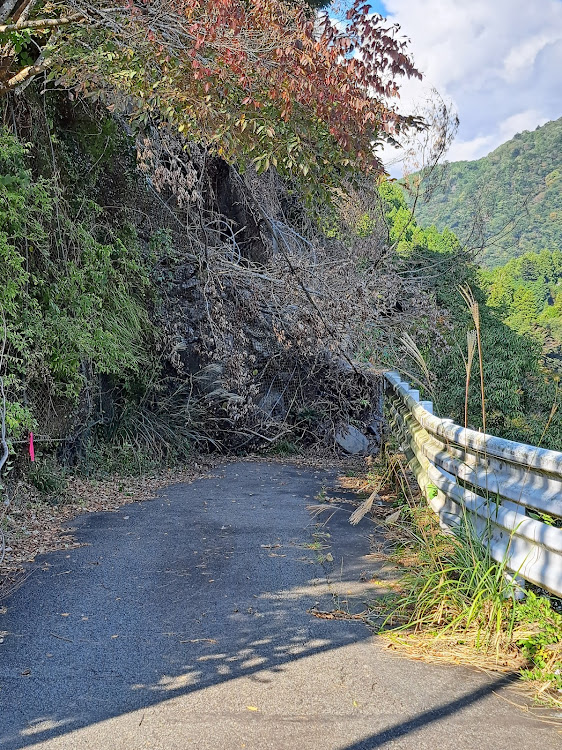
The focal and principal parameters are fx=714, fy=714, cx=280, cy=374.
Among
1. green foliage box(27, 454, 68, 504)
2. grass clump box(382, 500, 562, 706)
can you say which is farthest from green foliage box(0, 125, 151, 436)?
grass clump box(382, 500, 562, 706)

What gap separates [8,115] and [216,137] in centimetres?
303

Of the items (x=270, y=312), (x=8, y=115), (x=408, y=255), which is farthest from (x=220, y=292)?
(x=408, y=255)

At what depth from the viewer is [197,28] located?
20.8 feet

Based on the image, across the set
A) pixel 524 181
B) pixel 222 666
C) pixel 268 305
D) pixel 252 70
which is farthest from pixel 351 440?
pixel 524 181

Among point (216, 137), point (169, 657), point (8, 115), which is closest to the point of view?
point (169, 657)

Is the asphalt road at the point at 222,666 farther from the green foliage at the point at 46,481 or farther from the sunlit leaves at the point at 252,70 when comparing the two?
the sunlit leaves at the point at 252,70

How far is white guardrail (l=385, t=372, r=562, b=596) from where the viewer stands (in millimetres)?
3426

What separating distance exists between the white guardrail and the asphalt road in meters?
0.63

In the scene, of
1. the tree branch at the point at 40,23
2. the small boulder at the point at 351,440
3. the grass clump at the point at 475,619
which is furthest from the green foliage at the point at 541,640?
the small boulder at the point at 351,440

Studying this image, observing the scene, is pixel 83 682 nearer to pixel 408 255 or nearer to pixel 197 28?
pixel 197 28

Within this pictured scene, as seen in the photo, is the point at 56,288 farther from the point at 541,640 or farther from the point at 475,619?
the point at 541,640

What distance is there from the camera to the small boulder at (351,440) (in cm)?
1639

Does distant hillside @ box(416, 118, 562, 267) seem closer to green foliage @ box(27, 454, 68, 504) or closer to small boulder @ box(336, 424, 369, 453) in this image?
small boulder @ box(336, 424, 369, 453)

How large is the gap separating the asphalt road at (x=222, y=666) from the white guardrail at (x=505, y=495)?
0.63 meters
